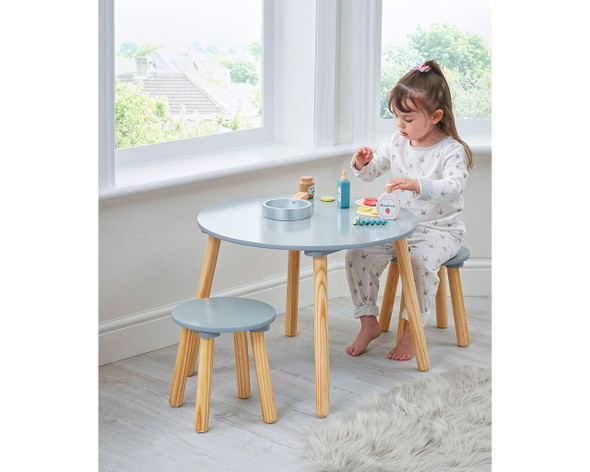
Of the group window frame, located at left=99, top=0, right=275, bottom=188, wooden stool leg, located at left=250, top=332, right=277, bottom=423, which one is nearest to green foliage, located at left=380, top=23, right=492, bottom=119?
window frame, located at left=99, top=0, right=275, bottom=188

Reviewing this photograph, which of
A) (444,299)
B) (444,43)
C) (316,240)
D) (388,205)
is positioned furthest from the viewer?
(444,43)

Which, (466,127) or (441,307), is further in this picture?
(466,127)

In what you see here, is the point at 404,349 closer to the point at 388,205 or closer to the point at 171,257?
the point at 388,205

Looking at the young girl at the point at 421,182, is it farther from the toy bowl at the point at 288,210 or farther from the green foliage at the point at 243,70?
the green foliage at the point at 243,70

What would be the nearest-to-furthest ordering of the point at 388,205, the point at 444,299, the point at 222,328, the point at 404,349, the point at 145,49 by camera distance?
the point at 222,328 < the point at 388,205 < the point at 404,349 < the point at 145,49 < the point at 444,299

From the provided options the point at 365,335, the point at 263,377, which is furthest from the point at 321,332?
the point at 365,335

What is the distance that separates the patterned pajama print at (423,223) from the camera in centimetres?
244

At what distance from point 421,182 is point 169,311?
3.16ft

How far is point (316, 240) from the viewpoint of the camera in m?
2.05

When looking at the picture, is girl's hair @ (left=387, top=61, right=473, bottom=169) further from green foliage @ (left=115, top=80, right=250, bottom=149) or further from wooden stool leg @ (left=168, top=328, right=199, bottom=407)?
wooden stool leg @ (left=168, top=328, right=199, bottom=407)

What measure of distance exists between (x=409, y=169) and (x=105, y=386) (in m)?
1.20

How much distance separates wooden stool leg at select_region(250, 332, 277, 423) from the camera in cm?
200
